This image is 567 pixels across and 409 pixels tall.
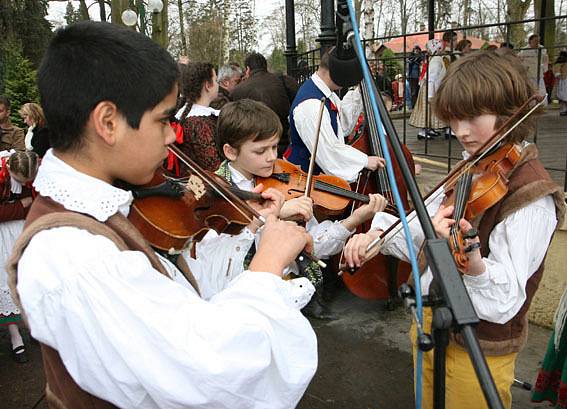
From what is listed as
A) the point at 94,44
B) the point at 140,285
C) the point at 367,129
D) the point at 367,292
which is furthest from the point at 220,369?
the point at 367,129

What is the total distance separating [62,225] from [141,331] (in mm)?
266

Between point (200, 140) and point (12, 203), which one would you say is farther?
point (200, 140)

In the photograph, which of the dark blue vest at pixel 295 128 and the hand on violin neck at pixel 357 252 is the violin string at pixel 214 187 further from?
the dark blue vest at pixel 295 128

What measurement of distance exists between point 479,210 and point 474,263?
0.22 metres

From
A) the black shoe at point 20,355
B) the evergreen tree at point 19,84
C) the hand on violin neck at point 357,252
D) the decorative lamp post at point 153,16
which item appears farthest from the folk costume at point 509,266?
the evergreen tree at point 19,84

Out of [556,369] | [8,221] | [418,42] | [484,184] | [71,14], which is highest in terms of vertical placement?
[71,14]

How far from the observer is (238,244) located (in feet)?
6.81

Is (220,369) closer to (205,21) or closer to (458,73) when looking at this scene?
(458,73)

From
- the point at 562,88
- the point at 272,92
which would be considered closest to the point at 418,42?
the point at 562,88

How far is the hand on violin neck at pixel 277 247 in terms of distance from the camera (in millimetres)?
1124

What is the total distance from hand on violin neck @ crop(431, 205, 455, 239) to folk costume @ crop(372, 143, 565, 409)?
0.14m

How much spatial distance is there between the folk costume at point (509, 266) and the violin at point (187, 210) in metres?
0.49

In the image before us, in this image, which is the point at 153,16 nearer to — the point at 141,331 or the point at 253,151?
the point at 253,151

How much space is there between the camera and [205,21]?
908 inches
